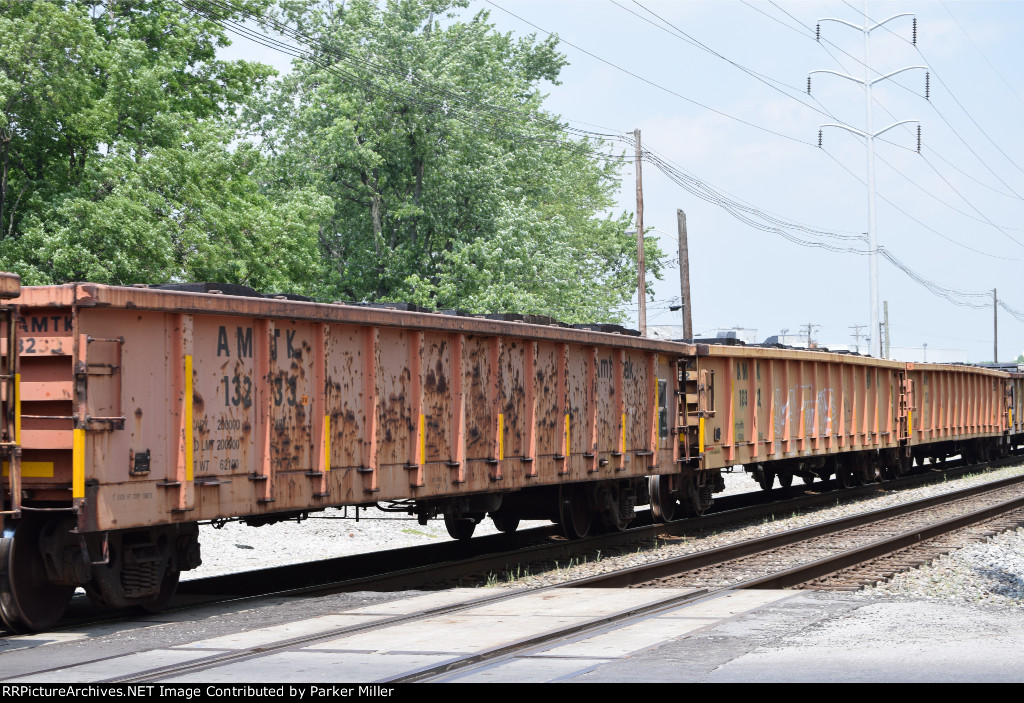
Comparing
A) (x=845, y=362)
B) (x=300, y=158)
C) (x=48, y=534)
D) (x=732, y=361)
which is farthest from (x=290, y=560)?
(x=300, y=158)

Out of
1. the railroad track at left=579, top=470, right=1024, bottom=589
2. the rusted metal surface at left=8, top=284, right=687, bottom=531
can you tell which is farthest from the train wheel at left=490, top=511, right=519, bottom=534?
the railroad track at left=579, top=470, right=1024, bottom=589

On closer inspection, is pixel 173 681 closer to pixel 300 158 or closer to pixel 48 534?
pixel 48 534

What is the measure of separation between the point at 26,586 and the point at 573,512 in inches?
357

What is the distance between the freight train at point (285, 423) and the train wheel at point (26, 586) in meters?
0.02

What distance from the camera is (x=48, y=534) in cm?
1007

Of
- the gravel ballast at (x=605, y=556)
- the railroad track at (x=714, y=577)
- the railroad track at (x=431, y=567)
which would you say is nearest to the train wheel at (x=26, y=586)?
the railroad track at (x=431, y=567)

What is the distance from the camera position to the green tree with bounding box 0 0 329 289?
80.9ft

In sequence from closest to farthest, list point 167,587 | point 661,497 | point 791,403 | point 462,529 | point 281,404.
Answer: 1. point 167,587
2. point 281,404
3. point 462,529
4. point 661,497
5. point 791,403

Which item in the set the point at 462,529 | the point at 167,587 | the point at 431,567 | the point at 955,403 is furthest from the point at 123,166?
the point at 955,403

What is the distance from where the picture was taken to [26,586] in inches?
390

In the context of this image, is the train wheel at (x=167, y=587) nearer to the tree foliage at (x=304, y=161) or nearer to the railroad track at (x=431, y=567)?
the railroad track at (x=431, y=567)

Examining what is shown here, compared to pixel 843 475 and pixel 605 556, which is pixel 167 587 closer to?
pixel 605 556

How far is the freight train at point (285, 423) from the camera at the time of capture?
9789 mm

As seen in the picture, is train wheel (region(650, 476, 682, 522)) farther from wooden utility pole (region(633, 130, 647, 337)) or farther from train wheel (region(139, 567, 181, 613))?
wooden utility pole (region(633, 130, 647, 337))
